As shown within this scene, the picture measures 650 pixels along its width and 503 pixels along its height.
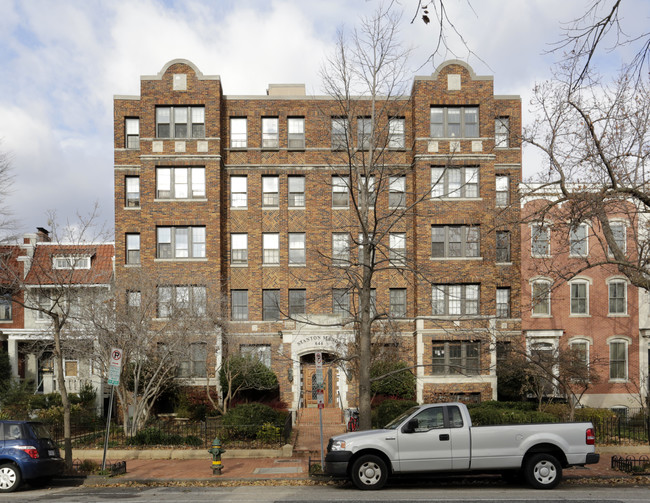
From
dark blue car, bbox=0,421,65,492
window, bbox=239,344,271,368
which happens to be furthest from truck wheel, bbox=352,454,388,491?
window, bbox=239,344,271,368

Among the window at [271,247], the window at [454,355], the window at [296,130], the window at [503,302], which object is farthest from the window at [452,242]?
the window at [296,130]

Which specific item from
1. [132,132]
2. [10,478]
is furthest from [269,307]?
[10,478]

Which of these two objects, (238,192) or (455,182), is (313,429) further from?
(455,182)

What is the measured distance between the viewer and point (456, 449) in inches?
526

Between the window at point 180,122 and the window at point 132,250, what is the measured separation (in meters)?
5.22

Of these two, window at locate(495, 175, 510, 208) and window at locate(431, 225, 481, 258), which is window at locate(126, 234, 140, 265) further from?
window at locate(495, 175, 510, 208)

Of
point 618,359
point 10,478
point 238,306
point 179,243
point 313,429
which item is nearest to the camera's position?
point 10,478

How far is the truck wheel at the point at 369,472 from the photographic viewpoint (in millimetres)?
13589

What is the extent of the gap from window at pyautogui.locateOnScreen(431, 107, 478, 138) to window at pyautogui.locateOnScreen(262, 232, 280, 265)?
30.3 ft

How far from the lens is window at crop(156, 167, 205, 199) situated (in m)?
30.6

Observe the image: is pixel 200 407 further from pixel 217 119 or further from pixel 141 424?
pixel 217 119

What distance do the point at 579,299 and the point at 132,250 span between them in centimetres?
2222

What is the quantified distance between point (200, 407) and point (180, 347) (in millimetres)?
6287

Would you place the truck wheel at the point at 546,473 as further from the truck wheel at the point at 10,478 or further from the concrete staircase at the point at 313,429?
the truck wheel at the point at 10,478
